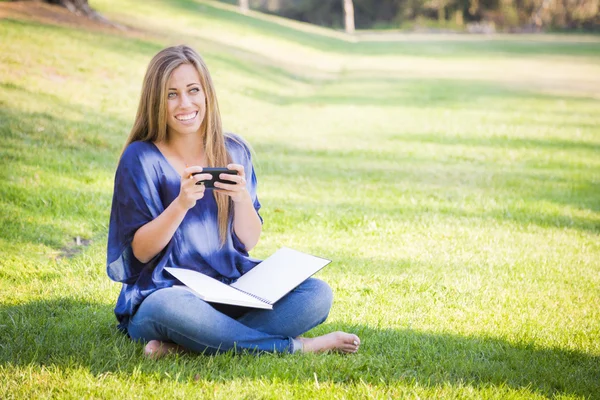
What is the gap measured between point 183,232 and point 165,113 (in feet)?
1.98

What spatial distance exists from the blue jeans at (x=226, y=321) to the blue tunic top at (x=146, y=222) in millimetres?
157

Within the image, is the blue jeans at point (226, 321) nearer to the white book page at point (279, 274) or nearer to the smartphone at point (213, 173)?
the white book page at point (279, 274)

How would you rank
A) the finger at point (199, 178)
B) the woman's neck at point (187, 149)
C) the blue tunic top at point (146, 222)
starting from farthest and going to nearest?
the woman's neck at point (187, 149) → the blue tunic top at point (146, 222) → the finger at point (199, 178)

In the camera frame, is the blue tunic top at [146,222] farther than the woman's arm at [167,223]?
Yes

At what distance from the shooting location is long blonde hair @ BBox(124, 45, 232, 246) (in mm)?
3570

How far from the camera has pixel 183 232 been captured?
143 inches

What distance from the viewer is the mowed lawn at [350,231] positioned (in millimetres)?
3383

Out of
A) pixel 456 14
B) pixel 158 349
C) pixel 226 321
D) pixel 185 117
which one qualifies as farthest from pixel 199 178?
pixel 456 14

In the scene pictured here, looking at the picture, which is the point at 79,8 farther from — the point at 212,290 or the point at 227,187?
the point at 212,290

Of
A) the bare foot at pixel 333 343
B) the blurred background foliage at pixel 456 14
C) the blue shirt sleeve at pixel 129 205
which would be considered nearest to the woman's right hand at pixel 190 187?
the blue shirt sleeve at pixel 129 205

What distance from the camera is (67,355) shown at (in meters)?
3.45

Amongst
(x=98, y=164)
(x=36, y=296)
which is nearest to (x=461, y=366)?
(x=36, y=296)

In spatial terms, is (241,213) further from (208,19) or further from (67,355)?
(208,19)

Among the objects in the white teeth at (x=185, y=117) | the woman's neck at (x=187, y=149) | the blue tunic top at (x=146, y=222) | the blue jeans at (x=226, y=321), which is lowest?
the blue jeans at (x=226, y=321)
